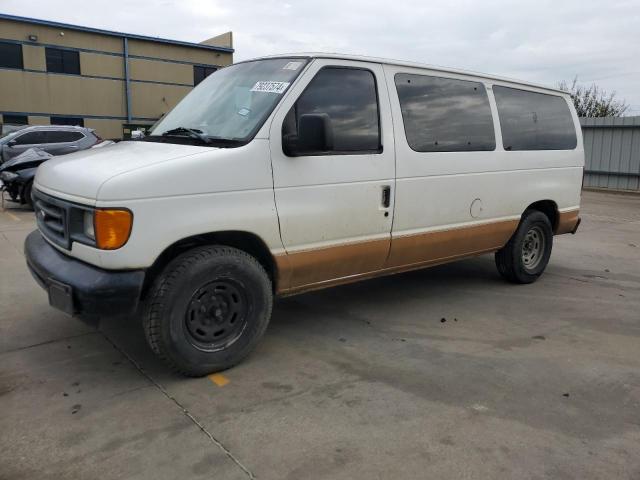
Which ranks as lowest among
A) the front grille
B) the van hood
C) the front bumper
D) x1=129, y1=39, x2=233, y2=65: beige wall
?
the front bumper

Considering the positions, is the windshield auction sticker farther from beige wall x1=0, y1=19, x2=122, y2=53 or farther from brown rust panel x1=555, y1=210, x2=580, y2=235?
beige wall x1=0, y1=19, x2=122, y2=53

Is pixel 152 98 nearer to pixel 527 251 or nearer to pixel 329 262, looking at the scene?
pixel 527 251

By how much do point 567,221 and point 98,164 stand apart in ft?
16.5

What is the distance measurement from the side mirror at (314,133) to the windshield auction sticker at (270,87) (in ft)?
1.03

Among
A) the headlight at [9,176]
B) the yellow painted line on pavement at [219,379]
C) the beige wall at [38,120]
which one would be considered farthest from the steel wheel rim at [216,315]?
the beige wall at [38,120]

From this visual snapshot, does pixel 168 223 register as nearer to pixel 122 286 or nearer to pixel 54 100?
pixel 122 286

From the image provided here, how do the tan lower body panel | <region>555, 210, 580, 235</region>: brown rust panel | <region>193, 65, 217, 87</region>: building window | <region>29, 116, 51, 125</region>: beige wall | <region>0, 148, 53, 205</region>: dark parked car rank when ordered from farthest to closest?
<region>193, 65, 217, 87</region>: building window < <region>29, 116, 51, 125</region>: beige wall < <region>0, 148, 53, 205</region>: dark parked car < <region>555, 210, 580, 235</region>: brown rust panel < the tan lower body panel

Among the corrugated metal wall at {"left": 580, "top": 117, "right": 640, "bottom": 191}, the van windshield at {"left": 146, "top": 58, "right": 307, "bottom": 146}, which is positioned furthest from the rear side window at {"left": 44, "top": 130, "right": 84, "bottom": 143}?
the corrugated metal wall at {"left": 580, "top": 117, "right": 640, "bottom": 191}

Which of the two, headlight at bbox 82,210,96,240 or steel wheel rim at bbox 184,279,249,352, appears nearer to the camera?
headlight at bbox 82,210,96,240

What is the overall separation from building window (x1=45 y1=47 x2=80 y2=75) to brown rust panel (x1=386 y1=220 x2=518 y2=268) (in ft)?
Result: 93.0

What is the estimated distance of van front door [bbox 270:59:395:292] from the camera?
3.69 m

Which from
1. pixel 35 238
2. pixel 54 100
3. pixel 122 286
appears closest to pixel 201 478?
pixel 122 286

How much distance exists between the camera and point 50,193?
3.60 m

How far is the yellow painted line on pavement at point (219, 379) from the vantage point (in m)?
3.52
